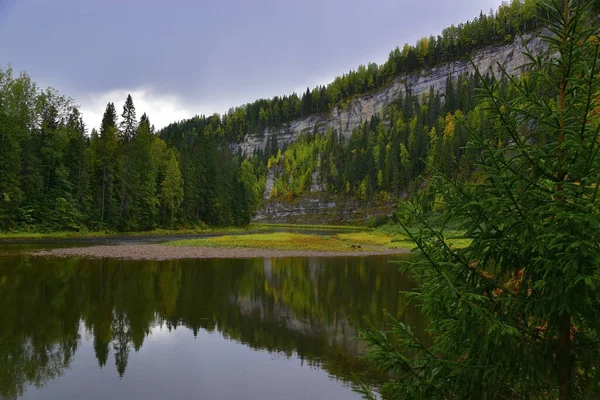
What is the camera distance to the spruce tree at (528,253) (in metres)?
4.11

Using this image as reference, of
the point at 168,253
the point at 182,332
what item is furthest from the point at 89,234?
the point at 182,332

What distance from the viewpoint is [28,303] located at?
58.6 feet

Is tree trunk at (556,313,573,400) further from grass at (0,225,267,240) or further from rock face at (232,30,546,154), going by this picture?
rock face at (232,30,546,154)

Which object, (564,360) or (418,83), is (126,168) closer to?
(564,360)

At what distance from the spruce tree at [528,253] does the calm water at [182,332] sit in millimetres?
5771

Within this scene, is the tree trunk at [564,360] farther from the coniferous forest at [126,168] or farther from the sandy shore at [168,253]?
the sandy shore at [168,253]

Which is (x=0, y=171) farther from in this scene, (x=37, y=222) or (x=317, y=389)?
(x=317, y=389)

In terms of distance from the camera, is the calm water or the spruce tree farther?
the calm water

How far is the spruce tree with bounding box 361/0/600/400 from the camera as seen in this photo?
4.11 meters

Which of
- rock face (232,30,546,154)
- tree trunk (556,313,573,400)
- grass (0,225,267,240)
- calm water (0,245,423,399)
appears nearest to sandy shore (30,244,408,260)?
calm water (0,245,423,399)

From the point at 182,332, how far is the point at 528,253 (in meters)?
13.2

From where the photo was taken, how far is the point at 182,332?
14.8m

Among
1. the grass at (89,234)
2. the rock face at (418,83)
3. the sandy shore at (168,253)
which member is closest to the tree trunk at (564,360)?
the sandy shore at (168,253)

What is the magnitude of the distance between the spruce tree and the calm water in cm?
577
